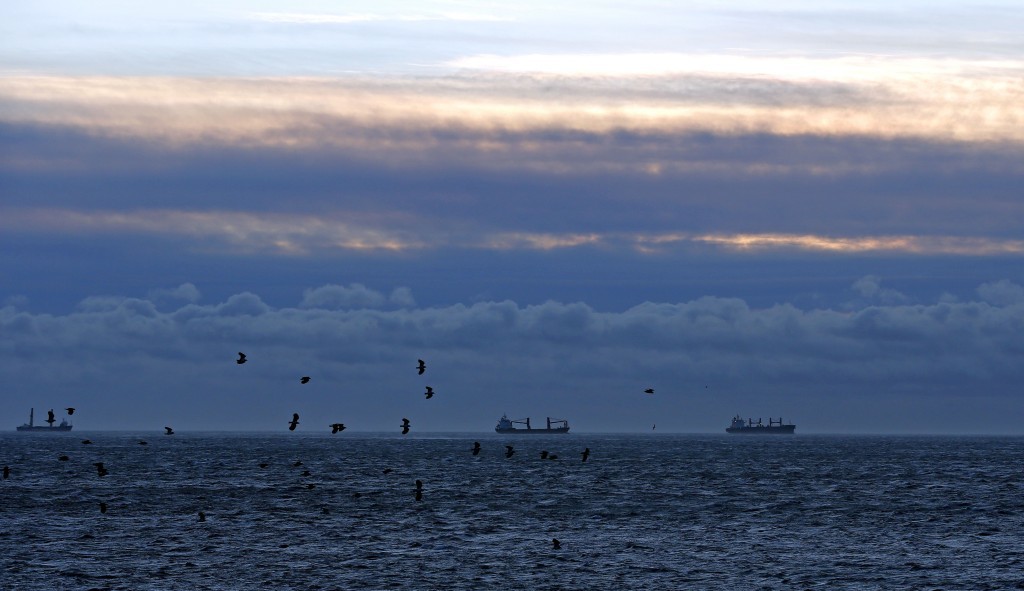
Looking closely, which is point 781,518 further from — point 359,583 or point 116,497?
point 116,497

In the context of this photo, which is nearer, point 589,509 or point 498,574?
point 498,574

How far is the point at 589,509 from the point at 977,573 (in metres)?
38.6

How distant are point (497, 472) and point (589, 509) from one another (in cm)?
6098

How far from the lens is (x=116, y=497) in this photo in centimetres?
10631

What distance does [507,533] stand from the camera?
79375mm

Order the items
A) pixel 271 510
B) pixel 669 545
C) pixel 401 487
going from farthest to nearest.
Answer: pixel 401 487 → pixel 271 510 → pixel 669 545

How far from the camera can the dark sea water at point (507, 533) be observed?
60500mm

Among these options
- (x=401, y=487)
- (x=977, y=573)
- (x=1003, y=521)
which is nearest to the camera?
(x=977, y=573)

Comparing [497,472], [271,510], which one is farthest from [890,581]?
[497,472]

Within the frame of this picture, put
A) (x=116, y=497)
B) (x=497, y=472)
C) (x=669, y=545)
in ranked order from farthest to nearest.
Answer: (x=497, y=472) < (x=116, y=497) < (x=669, y=545)

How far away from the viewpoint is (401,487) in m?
121

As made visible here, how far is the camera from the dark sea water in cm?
6050

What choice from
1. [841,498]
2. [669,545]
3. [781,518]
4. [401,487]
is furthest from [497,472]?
[669,545]

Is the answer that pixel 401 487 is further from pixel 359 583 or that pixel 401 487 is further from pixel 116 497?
pixel 359 583
